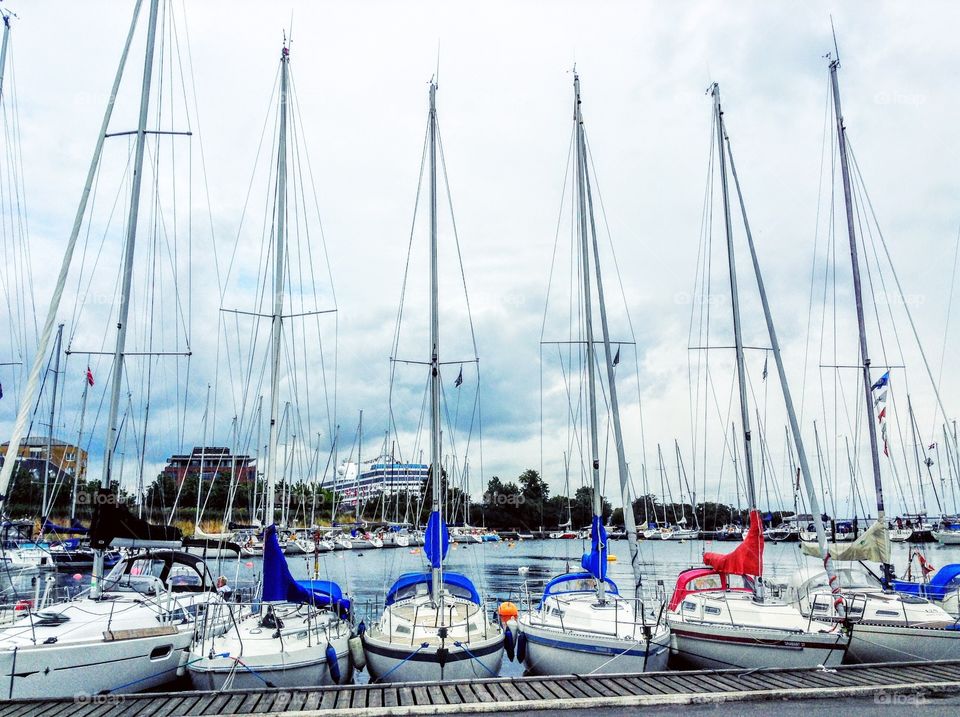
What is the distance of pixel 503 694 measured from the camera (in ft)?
45.6

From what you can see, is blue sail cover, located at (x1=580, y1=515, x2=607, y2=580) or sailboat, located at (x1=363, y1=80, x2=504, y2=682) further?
blue sail cover, located at (x1=580, y1=515, x2=607, y2=580)

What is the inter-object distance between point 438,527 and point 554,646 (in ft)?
15.6

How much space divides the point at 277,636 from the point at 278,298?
10.5 meters

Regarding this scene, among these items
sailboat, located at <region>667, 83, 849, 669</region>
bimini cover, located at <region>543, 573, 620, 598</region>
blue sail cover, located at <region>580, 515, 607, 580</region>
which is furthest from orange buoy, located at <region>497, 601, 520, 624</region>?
sailboat, located at <region>667, 83, 849, 669</region>

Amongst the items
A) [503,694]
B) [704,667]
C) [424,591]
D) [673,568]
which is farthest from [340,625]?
[673,568]

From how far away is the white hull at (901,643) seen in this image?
18000 mm

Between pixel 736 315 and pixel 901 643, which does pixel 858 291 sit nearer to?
pixel 736 315

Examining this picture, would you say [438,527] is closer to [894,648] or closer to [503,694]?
[503,694]

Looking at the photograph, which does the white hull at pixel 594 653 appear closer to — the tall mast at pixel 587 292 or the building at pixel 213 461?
the tall mast at pixel 587 292

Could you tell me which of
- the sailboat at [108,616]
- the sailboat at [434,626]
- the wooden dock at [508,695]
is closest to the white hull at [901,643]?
the wooden dock at [508,695]

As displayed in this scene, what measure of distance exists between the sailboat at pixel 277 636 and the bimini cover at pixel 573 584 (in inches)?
255

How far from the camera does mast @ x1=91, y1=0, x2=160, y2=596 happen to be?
2119 centimetres

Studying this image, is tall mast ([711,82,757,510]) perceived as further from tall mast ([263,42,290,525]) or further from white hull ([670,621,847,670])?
tall mast ([263,42,290,525])

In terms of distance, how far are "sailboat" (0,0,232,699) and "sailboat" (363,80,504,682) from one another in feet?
15.0
